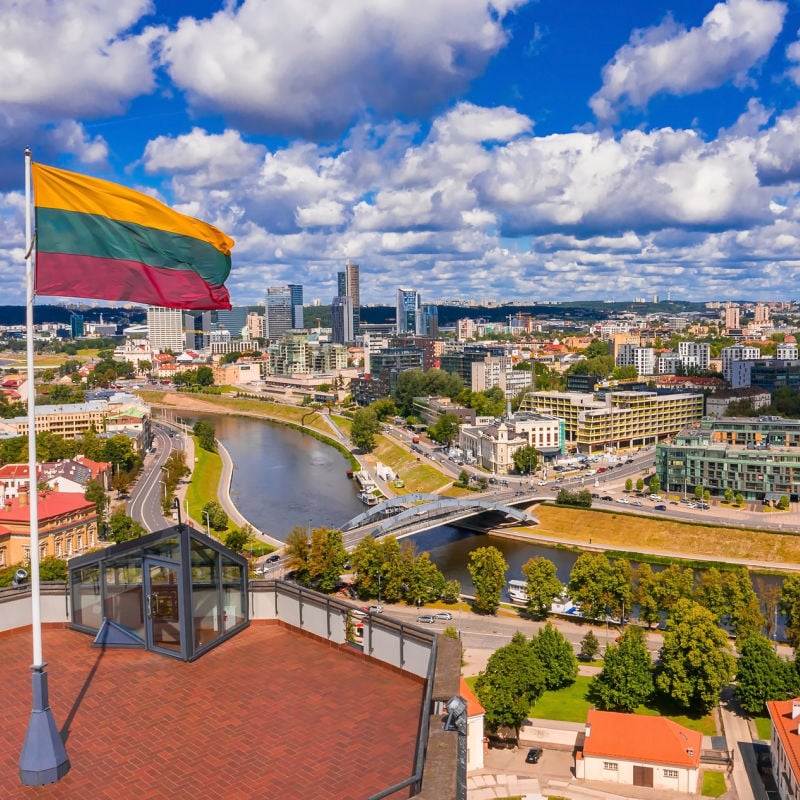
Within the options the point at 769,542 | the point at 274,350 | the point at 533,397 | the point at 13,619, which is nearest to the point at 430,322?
the point at 274,350

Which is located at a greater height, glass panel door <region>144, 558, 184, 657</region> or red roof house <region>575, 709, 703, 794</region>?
glass panel door <region>144, 558, 184, 657</region>

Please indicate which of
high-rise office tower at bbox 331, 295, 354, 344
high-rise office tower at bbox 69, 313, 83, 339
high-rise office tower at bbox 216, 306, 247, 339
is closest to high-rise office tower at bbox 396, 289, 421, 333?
high-rise office tower at bbox 331, 295, 354, 344

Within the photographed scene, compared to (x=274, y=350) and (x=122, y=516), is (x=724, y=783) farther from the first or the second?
(x=274, y=350)

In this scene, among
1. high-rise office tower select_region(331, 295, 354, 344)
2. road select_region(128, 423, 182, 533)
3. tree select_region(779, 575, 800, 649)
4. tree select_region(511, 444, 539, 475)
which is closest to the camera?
tree select_region(779, 575, 800, 649)

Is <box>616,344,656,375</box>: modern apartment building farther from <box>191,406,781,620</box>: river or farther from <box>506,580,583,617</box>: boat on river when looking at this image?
<box>506,580,583,617</box>: boat on river

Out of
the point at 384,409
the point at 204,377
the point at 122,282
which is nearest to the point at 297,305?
the point at 204,377

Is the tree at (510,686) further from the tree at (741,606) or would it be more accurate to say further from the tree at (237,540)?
the tree at (237,540)

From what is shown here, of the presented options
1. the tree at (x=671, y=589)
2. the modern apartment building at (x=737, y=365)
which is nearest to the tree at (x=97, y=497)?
the tree at (x=671, y=589)
